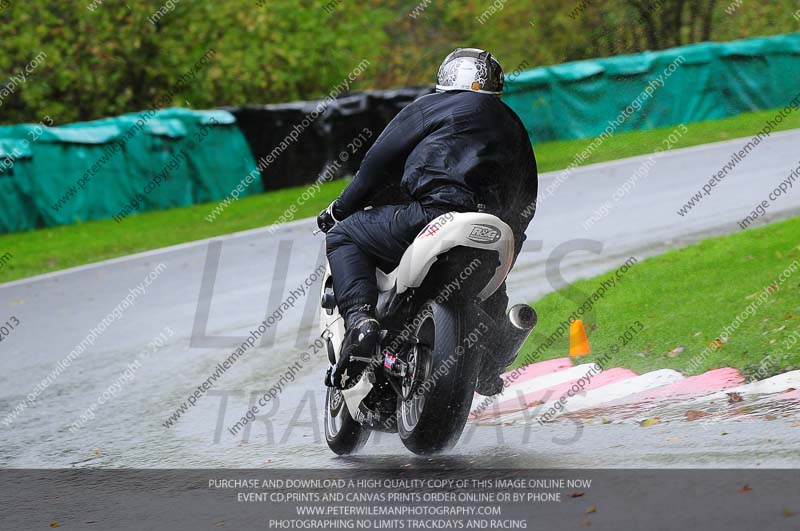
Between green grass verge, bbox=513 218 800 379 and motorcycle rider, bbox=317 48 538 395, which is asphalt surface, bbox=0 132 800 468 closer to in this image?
motorcycle rider, bbox=317 48 538 395

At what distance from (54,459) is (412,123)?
292cm

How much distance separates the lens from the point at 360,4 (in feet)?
102

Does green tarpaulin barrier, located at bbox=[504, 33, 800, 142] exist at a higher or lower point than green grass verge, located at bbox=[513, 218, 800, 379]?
lower

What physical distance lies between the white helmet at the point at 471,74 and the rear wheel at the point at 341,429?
5.38 feet

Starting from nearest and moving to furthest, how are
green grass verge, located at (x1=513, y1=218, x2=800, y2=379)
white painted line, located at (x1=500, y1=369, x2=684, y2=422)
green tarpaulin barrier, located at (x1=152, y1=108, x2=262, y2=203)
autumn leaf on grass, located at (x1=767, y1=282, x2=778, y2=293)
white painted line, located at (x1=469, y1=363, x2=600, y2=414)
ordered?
white painted line, located at (x1=500, y1=369, x2=684, y2=422) → green grass verge, located at (x1=513, y1=218, x2=800, y2=379) → white painted line, located at (x1=469, y1=363, x2=600, y2=414) → autumn leaf on grass, located at (x1=767, y1=282, x2=778, y2=293) → green tarpaulin barrier, located at (x1=152, y1=108, x2=262, y2=203)

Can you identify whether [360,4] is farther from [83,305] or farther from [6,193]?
[83,305]

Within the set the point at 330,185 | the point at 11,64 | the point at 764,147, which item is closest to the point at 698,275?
the point at 764,147

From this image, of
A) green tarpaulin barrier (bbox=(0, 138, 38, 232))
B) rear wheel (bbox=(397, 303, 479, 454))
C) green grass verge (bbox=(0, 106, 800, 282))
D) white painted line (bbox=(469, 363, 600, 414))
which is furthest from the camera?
green tarpaulin barrier (bbox=(0, 138, 38, 232))

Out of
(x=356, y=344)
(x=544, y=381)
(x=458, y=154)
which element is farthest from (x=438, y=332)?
(x=544, y=381)

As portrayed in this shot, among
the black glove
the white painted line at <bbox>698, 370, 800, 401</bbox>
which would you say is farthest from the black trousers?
the white painted line at <bbox>698, 370, 800, 401</bbox>

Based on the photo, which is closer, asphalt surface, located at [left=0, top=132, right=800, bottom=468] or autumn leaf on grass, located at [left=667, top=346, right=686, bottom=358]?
asphalt surface, located at [left=0, top=132, right=800, bottom=468]

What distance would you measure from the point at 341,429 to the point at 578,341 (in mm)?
2429

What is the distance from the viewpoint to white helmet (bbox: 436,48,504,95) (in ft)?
19.4

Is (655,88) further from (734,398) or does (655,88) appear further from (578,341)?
(734,398)
